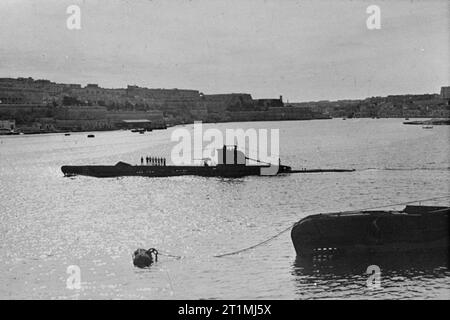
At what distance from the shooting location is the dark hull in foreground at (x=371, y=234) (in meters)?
27.5

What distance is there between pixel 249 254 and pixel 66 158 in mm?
78732

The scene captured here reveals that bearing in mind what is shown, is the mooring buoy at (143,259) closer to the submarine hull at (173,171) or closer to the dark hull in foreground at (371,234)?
the dark hull in foreground at (371,234)

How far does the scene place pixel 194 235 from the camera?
111 ft

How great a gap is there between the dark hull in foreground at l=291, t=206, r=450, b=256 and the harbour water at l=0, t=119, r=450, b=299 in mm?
849

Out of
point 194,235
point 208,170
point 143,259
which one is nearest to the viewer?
point 143,259

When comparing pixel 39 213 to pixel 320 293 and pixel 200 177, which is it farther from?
pixel 320 293

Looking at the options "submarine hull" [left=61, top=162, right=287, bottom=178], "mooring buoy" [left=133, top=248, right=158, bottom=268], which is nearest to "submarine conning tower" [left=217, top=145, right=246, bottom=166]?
"submarine hull" [left=61, top=162, right=287, bottom=178]

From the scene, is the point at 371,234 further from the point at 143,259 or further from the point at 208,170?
the point at 208,170

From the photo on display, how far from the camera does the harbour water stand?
76.5 feet

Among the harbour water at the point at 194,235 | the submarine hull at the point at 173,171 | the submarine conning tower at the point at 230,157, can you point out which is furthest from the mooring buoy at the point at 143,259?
the submarine conning tower at the point at 230,157

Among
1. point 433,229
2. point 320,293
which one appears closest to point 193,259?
point 320,293

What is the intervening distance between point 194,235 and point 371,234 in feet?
34.5

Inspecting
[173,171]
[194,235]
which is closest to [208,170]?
[173,171]
